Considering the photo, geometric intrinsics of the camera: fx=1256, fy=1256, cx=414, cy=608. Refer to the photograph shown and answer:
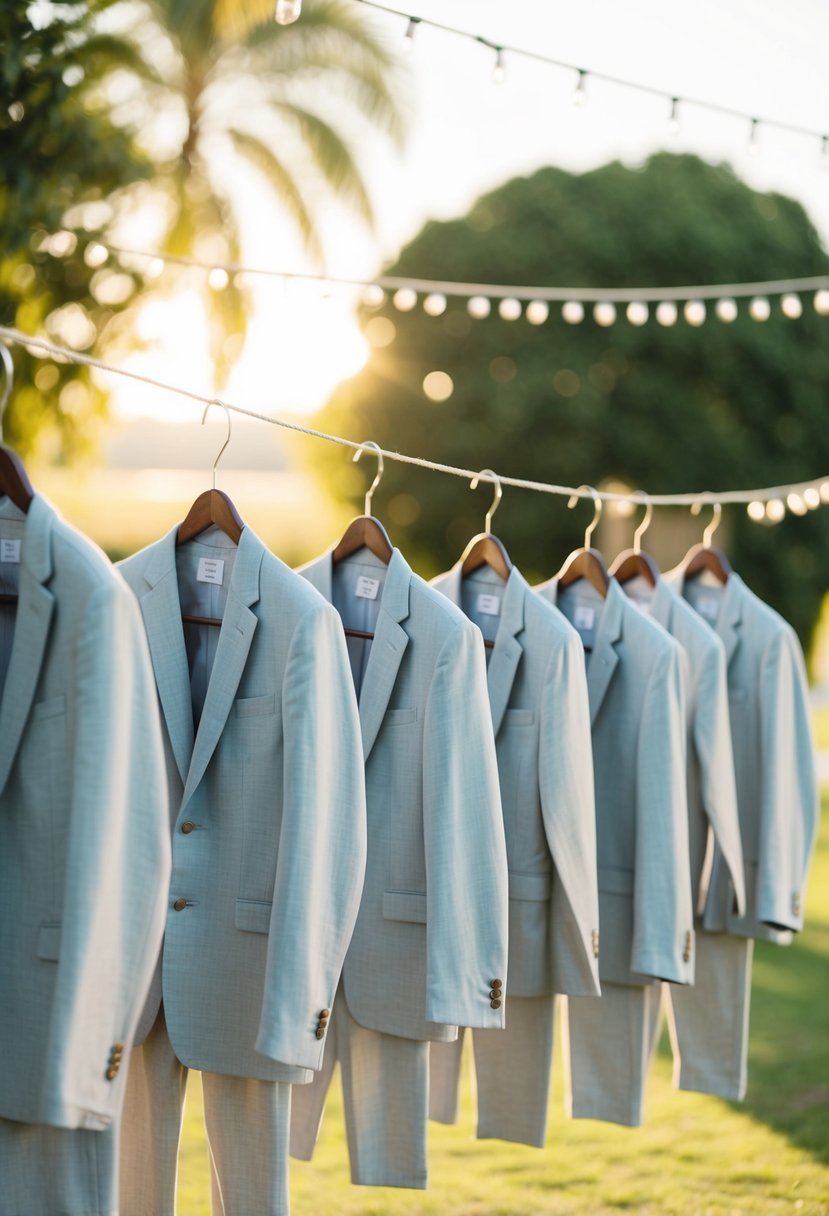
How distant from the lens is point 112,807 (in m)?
1.92

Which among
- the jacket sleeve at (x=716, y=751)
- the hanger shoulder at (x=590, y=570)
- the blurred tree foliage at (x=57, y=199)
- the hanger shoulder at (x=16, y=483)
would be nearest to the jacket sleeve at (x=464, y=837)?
the hanger shoulder at (x=590, y=570)

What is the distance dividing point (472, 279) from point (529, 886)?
12672 mm

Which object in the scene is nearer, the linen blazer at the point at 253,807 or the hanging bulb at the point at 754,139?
the linen blazer at the point at 253,807

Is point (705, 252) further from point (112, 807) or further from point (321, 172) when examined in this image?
point (112, 807)

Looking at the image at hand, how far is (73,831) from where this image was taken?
1.90 m

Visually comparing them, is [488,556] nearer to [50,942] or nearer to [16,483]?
[16,483]

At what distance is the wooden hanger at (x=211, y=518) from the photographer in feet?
8.28

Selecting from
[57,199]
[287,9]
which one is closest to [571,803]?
[287,9]

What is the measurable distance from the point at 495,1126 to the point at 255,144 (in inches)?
368

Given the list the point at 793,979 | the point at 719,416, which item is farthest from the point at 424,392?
the point at 793,979

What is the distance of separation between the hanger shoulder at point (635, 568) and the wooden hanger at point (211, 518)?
1440 mm

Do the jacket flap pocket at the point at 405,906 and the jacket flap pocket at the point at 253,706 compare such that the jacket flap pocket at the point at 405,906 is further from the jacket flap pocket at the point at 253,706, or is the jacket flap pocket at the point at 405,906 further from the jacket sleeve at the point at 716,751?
the jacket sleeve at the point at 716,751

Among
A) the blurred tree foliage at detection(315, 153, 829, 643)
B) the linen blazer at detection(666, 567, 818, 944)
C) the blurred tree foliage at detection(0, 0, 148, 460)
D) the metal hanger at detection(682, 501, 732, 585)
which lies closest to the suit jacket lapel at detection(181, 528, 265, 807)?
the linen blazer at detection(666, 567, 818, 944)

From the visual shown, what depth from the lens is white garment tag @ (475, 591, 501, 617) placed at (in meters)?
3.17
